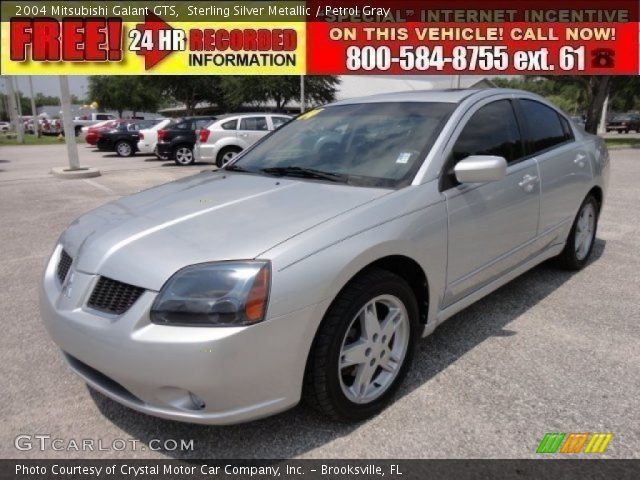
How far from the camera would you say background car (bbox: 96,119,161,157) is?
797 inches

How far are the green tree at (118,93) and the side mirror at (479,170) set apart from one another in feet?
187

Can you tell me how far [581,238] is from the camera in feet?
15.7

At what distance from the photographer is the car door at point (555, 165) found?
3934mm

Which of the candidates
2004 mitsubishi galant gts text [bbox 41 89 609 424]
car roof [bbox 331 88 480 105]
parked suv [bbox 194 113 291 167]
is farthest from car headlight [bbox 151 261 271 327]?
parked suv [bbox 194 113 291 167]

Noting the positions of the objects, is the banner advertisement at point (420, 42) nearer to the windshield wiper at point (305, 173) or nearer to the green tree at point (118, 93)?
the windshield wiper at point (305, 173)

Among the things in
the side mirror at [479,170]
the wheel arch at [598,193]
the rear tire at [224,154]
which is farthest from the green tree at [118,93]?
the side mirror at [479,170]

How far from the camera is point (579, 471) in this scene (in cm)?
227

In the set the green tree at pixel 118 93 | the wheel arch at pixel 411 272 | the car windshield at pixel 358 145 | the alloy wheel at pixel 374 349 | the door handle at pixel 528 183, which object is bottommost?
the alloy wheel at pixel 374 349

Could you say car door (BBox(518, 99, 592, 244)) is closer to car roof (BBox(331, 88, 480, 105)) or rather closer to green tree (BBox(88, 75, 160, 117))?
car roof (BBox(331, 88, 480, 105))

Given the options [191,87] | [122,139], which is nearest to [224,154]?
[122,139]

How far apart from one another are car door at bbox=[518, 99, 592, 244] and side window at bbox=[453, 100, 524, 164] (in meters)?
0.20

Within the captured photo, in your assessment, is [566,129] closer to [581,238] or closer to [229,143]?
[581,238]

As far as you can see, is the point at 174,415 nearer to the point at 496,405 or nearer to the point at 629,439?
the point at 496,405

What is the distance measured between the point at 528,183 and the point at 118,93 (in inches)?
2311
